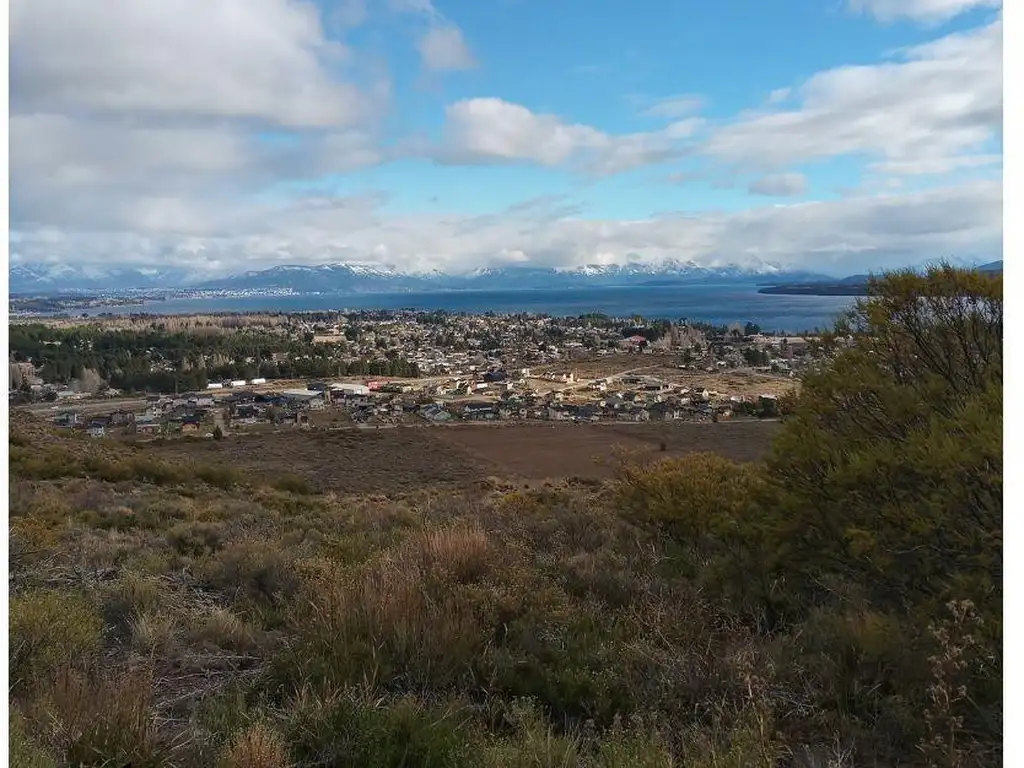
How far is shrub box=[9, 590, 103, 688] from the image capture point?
11.9 feet

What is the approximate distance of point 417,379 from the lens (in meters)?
64.1

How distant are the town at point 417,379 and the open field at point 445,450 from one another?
11.1 feet

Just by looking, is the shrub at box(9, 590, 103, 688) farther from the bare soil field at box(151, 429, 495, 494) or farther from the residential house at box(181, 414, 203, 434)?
the residential house at box(181, 414, 203, 434)

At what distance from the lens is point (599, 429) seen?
36.2 meters

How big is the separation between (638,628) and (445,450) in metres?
27.8

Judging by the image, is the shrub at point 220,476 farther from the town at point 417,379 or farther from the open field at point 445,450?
the town at point 417,379

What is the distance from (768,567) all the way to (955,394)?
175cm

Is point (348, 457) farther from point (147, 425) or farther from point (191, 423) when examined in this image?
point (147, 425)

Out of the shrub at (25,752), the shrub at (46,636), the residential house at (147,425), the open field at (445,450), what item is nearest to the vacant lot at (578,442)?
the open field at (445,450)

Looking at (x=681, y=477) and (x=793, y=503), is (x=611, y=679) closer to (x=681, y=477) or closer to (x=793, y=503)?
(x=793, y=503)

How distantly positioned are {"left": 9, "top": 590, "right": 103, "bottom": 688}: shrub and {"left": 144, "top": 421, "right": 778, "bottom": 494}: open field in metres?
18.9

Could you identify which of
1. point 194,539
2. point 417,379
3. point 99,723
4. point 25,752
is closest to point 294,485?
point 194,539

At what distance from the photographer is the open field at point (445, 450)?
26391 millimetres

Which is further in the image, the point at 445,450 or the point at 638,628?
the point at 445,450
